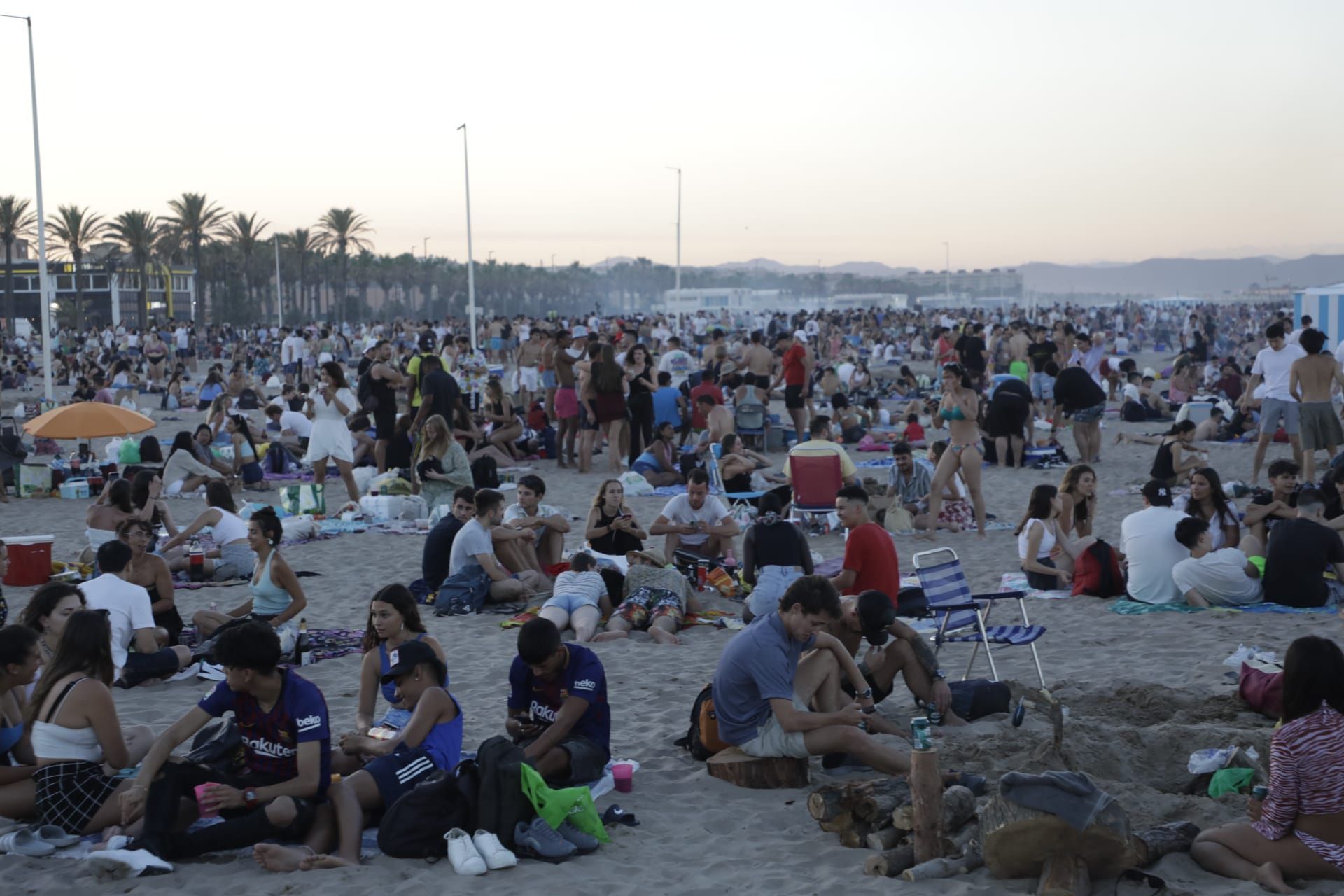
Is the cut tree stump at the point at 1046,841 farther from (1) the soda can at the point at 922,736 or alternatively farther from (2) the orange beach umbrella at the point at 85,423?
(2) the orange beach umbrella at the point at 85,423

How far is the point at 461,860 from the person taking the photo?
15.4 ft

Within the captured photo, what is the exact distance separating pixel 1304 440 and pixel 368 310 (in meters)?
81.3

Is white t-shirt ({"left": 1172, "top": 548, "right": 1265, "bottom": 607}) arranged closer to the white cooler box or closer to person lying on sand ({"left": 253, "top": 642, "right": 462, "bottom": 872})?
person lying on sand ({"left": 253, "top": 642, "right": 462, "bottom": 872})

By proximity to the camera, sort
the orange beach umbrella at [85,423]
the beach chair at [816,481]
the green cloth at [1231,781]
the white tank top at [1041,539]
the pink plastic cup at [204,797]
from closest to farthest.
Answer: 1. the pink plastic cup at [204,797]
2. the green cloth at [1231,781]
3. the white tank top at [1041,539]
4. the beach chair at [816,481]
5. the orange beach umbrella at [85,423]

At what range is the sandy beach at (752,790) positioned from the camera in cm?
460

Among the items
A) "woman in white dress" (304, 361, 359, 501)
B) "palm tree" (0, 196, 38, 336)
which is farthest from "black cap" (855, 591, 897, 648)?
"palm tree" (0, 196, 38, 336)

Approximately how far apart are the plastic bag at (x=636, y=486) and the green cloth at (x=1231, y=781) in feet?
30.4

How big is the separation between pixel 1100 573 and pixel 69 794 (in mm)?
6619

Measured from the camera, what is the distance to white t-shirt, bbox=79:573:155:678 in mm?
6773

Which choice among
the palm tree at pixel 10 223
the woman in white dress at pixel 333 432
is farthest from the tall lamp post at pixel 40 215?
the palm tree at pixel 10 223

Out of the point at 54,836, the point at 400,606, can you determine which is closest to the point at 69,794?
the point at 54,836

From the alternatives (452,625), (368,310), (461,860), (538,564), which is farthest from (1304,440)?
(368,310)

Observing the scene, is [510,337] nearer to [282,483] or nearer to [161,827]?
[282,483]

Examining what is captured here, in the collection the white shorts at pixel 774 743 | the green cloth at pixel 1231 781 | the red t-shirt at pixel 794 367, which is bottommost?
the green cloth at pixel 1231 781
